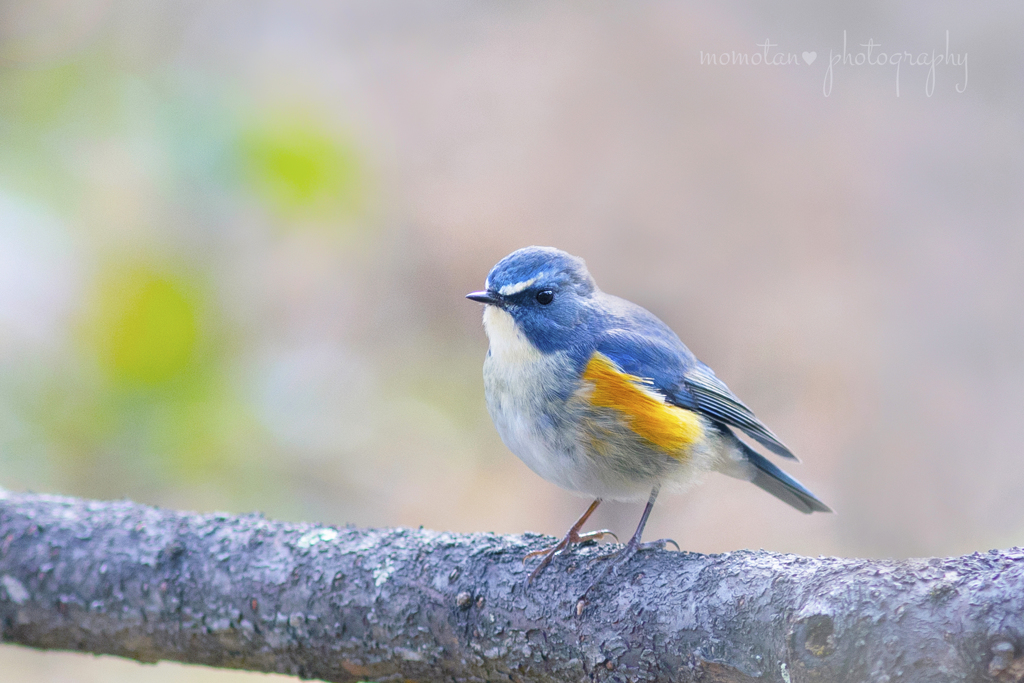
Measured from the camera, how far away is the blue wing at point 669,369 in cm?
287

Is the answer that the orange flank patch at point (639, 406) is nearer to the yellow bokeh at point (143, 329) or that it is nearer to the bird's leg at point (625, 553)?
the bird's leg at point (625, 553)

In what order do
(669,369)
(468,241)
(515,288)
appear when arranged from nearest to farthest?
1. (515,288)
2. (669,369)
3. (468,241)

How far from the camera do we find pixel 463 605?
241cm

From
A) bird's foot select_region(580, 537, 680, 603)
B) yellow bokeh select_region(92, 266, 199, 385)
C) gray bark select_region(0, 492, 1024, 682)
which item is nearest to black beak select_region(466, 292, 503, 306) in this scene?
gray bark select_region(0, 492, 1024, 682)

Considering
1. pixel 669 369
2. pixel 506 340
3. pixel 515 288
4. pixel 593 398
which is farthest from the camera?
pixel 669 369

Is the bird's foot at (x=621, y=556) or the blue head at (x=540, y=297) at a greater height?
the blue head at (x=540, y=297)

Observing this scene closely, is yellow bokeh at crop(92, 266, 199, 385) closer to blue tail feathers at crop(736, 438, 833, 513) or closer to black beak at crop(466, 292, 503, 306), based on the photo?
black beak at crop(466, 292, 503, 306)

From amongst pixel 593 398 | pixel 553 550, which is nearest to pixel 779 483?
pixel 593 398

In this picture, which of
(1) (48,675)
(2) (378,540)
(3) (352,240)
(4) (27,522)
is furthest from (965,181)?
(1) (48,675)

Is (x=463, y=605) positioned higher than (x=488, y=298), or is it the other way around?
(x=488, y=298)

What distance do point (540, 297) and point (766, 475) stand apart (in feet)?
3.84

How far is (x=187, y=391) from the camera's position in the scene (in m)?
2.86

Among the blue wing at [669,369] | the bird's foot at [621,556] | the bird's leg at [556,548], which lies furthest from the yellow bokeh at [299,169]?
the bird's foot at [621,556]

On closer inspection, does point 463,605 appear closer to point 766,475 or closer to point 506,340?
point 506,340
